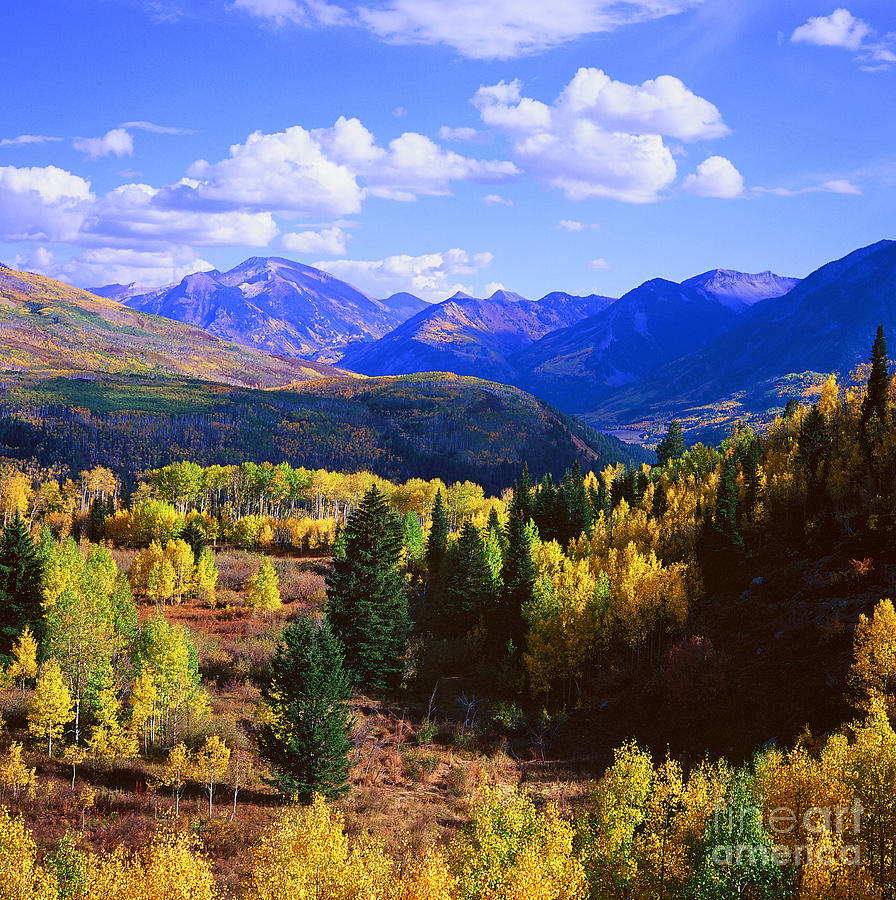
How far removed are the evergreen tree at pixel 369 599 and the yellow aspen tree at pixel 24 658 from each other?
2329 cm

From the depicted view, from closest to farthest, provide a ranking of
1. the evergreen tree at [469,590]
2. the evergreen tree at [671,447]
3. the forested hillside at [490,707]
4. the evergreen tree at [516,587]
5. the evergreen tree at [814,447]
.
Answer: the forested hillside at [490,707] → the evergreen tree at [516,587] → the evergreen tree at [469,590] → the evergreen tree at [814,447] → the evergreen tree at [671,447]

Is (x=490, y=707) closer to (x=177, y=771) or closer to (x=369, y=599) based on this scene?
(x=369, y=599)

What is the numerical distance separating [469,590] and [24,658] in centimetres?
4240

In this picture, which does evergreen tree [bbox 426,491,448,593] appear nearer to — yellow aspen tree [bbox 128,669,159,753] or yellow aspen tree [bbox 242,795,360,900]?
yellow aspen tree [bbox 128,669,159,753]

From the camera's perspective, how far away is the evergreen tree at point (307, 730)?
42750 millimetres

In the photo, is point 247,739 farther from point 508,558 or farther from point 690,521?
point 690,521

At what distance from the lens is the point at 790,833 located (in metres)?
30.1

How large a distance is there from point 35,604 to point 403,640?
31841 millimetres

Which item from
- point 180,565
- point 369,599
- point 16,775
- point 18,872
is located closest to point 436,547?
point 180,565

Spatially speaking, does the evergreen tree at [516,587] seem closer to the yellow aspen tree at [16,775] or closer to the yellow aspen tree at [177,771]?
the yellow aspen tree at [177,771]

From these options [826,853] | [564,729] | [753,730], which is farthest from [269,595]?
[826,853]

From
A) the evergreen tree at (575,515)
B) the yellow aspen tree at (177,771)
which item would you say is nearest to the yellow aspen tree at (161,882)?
the yellow aspen tree at (177,771)

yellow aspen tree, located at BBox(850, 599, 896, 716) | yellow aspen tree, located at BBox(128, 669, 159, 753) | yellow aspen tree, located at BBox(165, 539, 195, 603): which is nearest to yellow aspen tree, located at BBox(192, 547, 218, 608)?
yellow aspen tree, located at BBox(165, 539, 195, 603)

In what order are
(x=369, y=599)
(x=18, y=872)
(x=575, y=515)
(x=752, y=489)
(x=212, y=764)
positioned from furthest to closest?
(x=575, y=515)
(x=752, y=489)
(x=369, y=599)
(x=212, y=764)
(x=18, y=872)
